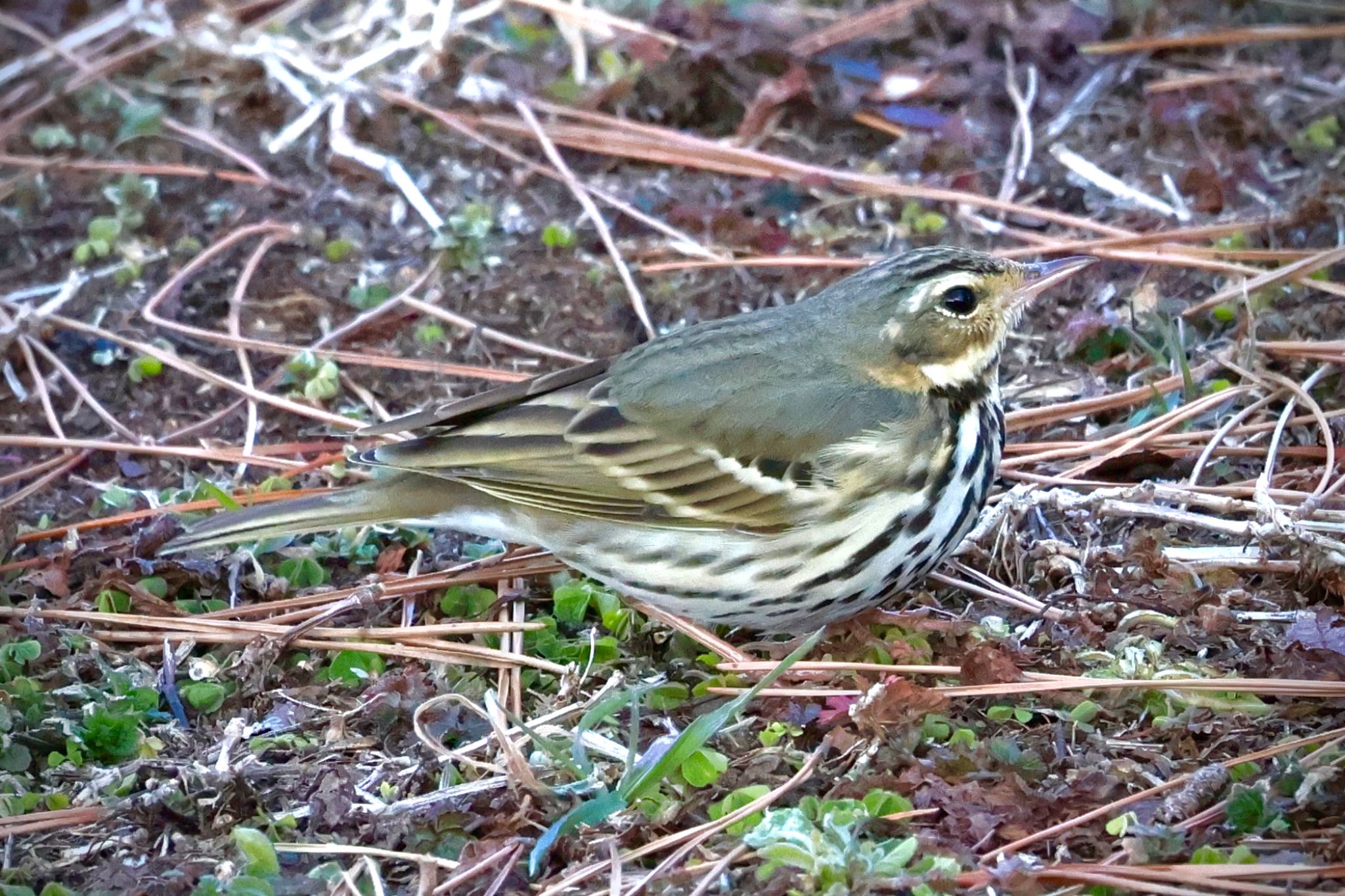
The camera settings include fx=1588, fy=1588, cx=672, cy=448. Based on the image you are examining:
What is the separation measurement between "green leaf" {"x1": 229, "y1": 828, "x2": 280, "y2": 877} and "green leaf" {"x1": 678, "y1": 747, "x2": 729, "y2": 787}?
0.88 m

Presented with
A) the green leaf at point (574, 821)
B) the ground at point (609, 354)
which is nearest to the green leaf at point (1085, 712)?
the ground at point (609, 354)

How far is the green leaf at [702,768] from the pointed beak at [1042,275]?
1501 millimetres

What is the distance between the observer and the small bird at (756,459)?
3.92 meters

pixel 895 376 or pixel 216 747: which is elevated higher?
pixel 895 376

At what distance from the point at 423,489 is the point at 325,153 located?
7.83ft

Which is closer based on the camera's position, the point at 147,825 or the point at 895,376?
the point at 147,825

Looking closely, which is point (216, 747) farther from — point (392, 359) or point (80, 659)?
point (392, 359)

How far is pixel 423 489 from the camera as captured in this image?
418 cm

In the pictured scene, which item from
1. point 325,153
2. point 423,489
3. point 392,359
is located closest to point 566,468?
point 423,489

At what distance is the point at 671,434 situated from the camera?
13.4 ft

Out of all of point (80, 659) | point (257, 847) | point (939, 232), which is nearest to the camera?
point (257, 847)

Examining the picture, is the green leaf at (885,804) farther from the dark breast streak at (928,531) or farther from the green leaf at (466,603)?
the green leaf at (466,603)

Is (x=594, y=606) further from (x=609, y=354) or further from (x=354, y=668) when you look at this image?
(x=609, y=354)

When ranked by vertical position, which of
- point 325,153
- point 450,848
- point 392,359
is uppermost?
point 325,153
